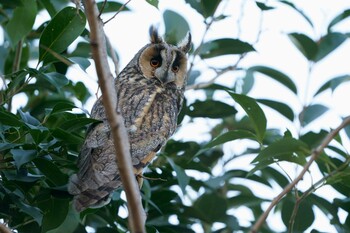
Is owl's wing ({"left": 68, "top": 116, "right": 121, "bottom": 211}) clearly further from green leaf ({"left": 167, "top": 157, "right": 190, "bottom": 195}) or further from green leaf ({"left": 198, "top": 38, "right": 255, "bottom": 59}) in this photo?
green leaf ({"left": 198, "top": 38, "right": 255, "bottom": 59})

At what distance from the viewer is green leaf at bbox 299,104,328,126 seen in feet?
16.4

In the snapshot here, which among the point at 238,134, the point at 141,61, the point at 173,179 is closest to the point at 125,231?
the point at 173,179

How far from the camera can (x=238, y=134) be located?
3.88 metres

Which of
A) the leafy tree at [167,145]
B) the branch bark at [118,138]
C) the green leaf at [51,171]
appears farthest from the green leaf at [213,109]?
the branch bark at [118,138]

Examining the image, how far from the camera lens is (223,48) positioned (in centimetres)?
500

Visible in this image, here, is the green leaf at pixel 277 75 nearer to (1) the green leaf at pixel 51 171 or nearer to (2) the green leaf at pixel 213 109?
(2) the green leaf at pixel 213 109

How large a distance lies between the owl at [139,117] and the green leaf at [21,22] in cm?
55

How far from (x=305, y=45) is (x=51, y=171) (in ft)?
7.36

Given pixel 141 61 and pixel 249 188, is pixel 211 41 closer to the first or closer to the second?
pixel 141 61

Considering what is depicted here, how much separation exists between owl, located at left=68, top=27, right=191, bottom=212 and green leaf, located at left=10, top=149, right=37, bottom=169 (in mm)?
262

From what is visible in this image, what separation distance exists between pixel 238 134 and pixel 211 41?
131 cm

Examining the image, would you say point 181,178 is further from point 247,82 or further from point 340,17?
point 340,17

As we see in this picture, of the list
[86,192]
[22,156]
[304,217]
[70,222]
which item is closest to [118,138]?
[22,156]

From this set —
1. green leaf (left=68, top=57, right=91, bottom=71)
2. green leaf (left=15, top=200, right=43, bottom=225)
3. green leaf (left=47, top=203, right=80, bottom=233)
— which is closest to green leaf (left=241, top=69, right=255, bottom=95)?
green leaf (left=68, top=57, right=91, bottom=71)
